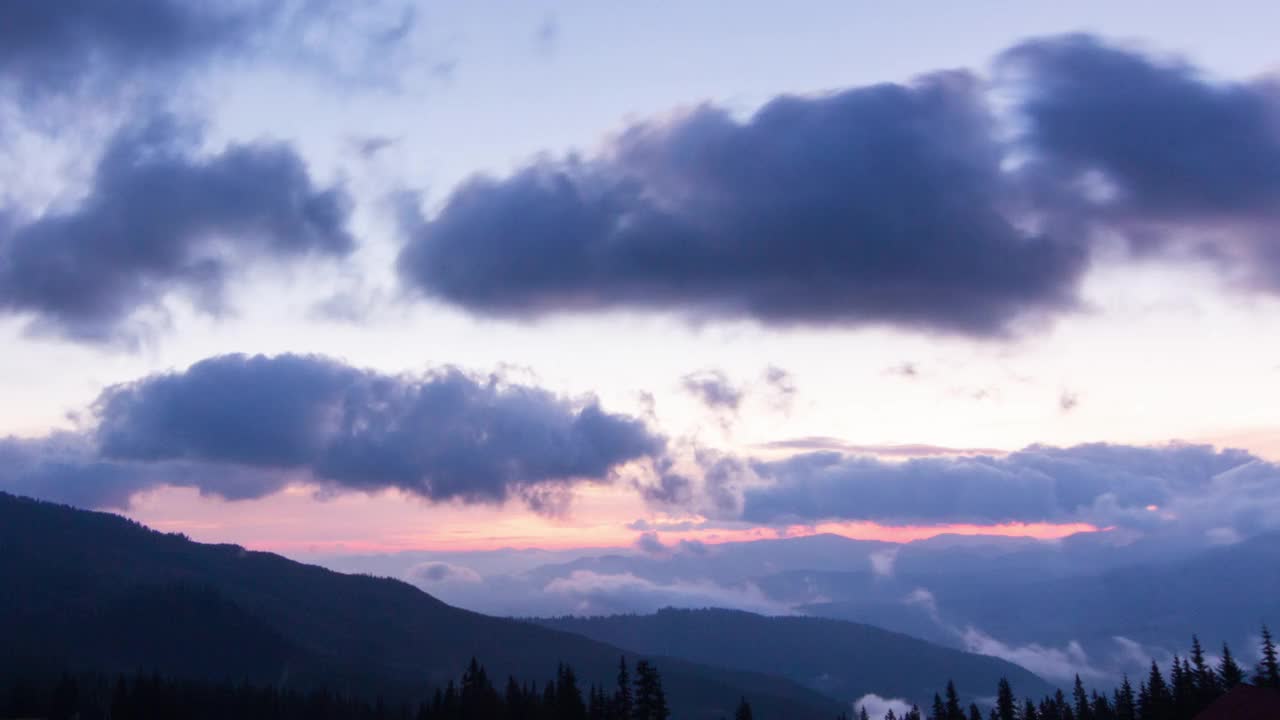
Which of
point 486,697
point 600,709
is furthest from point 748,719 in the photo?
point 486,697

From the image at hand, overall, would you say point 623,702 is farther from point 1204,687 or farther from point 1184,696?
point 1204,687

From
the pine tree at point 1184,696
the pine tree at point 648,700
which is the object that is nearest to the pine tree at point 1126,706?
the pine tree at point 1184,696

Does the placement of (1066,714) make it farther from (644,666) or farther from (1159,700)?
(644,666)

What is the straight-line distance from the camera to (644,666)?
397 feet

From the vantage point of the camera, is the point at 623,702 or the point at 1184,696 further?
the point at 1184,696

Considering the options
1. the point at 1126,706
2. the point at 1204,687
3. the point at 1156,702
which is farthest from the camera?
the point at 1126,706

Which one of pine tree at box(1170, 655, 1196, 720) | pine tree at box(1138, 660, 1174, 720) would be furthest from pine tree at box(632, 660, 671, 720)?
pine tree at box(1170, 655, 1196, 720)

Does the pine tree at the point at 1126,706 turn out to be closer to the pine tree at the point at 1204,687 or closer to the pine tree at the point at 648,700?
the pine tree at the point at 1204,687

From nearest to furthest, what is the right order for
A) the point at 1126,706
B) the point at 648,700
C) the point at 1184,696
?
1. the point at 648,700
2. the point at 1184,696
3. the point at 1126,706

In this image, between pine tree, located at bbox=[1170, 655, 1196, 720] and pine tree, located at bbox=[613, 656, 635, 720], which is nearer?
pine tree, located at bbox=[613, 656, 635, 720]

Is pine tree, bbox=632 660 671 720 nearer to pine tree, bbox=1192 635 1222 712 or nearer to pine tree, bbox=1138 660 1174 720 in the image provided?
pine tree, bbox=1138 660 1174 720

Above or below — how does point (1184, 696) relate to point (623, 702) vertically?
below

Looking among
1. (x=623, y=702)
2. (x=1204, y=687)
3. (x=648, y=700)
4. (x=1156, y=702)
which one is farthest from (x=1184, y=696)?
(x=648, y=700)

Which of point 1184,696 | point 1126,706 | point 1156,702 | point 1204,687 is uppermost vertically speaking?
point 1204,687
